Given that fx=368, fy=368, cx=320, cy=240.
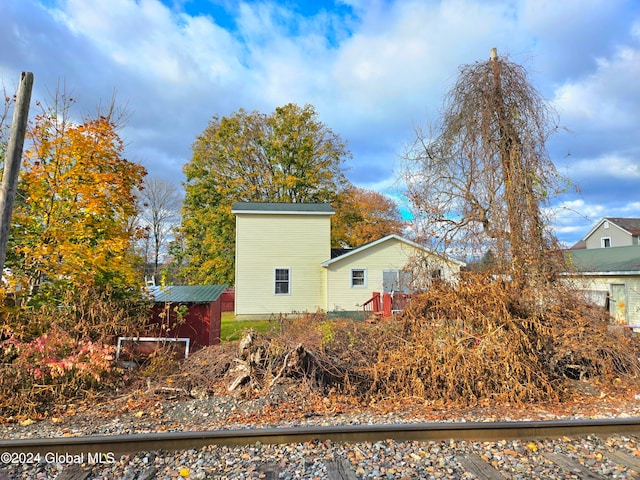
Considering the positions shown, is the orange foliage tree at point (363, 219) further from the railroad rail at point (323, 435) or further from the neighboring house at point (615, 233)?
the railroad rail at point (323, 435)

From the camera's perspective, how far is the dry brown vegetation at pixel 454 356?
5.42 m

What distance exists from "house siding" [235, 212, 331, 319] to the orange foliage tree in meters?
7.09

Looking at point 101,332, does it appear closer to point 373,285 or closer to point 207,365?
point 207,365

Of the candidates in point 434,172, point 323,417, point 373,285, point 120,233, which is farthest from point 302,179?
point 323,417

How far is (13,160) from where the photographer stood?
4520mm

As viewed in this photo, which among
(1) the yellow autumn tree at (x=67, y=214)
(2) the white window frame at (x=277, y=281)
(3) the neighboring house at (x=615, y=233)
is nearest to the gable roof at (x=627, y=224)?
(3) the neighboring house at (x=615, y=233)

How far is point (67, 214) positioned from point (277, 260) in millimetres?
12319

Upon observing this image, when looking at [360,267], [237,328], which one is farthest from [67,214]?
[360,267]

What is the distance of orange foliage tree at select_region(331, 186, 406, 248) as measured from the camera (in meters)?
26.6

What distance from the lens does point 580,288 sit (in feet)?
25.1

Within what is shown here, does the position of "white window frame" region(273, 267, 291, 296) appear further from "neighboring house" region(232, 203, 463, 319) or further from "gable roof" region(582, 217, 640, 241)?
"gable roof" region(582, 217, 640, 241)

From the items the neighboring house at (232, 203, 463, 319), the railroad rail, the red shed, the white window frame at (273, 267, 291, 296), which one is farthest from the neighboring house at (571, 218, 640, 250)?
the red shed

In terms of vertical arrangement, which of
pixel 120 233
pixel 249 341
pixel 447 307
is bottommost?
pixel 249 341

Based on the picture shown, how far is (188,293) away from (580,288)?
8.83 m
